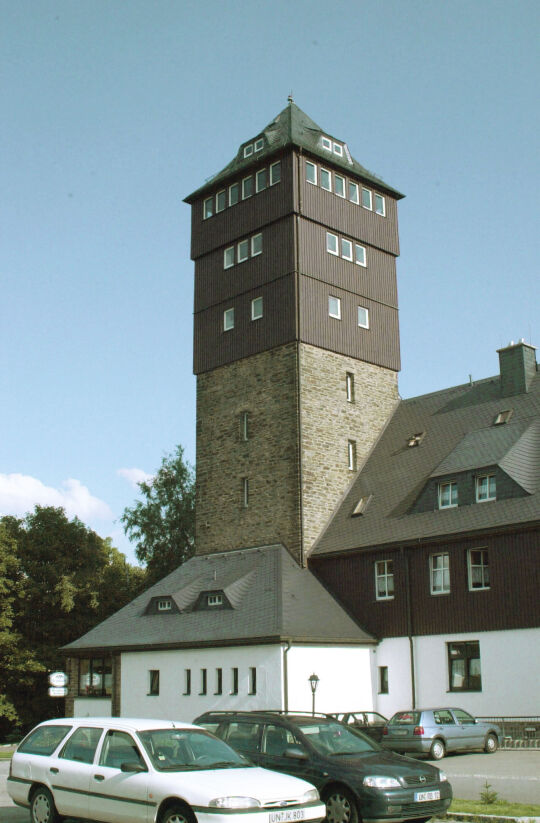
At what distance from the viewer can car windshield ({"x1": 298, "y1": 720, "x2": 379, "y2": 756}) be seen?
13.6m

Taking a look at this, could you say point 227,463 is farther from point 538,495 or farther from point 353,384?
point 538,495

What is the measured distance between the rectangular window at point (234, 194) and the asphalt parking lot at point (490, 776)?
2440 cm

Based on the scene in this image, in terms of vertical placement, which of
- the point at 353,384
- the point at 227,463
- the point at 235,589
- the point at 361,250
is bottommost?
the point at 235,589

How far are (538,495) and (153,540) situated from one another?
2907cm

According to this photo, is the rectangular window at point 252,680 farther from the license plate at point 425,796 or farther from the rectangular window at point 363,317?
the license plate at point 425,796

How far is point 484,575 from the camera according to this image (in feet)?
94.3

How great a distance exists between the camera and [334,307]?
123 ft

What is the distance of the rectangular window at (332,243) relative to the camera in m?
38.1

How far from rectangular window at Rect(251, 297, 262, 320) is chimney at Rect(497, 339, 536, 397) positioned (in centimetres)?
961

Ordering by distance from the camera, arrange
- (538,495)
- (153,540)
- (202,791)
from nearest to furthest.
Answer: (202,791), (538,495), (153,540)

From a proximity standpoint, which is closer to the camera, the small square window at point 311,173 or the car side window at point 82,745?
the car side window at point 82,745

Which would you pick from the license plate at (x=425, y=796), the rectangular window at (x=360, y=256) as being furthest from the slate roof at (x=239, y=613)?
the license plate at (x=425, y=796)

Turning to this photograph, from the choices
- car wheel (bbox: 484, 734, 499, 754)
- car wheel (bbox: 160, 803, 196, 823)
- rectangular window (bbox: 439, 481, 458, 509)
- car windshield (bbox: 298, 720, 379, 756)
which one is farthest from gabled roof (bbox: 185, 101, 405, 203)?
car wheel (bbox: 160, 803, 196, 823)

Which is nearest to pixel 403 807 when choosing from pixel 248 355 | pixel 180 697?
pixel 180 697
